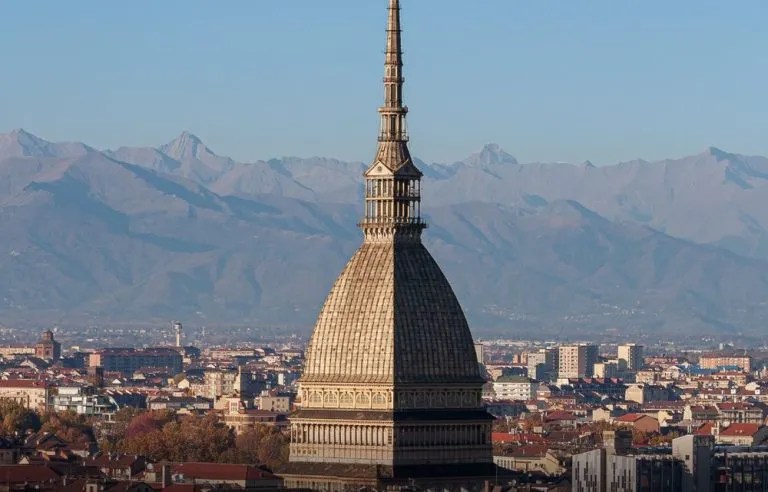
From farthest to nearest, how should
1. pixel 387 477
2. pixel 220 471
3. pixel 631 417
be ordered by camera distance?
pixel 631 417 < pixel 220 471 < pixel 387 477

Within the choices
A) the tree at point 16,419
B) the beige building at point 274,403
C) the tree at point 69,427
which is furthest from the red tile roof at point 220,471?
the beige building at point 274,403

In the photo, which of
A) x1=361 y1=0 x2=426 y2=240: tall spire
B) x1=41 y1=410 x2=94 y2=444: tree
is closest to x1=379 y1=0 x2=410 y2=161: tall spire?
x1=361 y1=0 x2=426 y2=240: tall spire

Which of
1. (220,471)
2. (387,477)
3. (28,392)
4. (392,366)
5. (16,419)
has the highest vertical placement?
(28,392)

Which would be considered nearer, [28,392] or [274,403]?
[274,403]

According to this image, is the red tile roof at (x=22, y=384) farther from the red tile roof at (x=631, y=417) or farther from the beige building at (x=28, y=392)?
the red tile roof at (x=631, y=417)

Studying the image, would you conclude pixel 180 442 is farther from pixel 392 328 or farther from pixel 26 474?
pixel 392 328

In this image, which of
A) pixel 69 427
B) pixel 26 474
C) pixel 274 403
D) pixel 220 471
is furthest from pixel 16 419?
pixel 26 474
